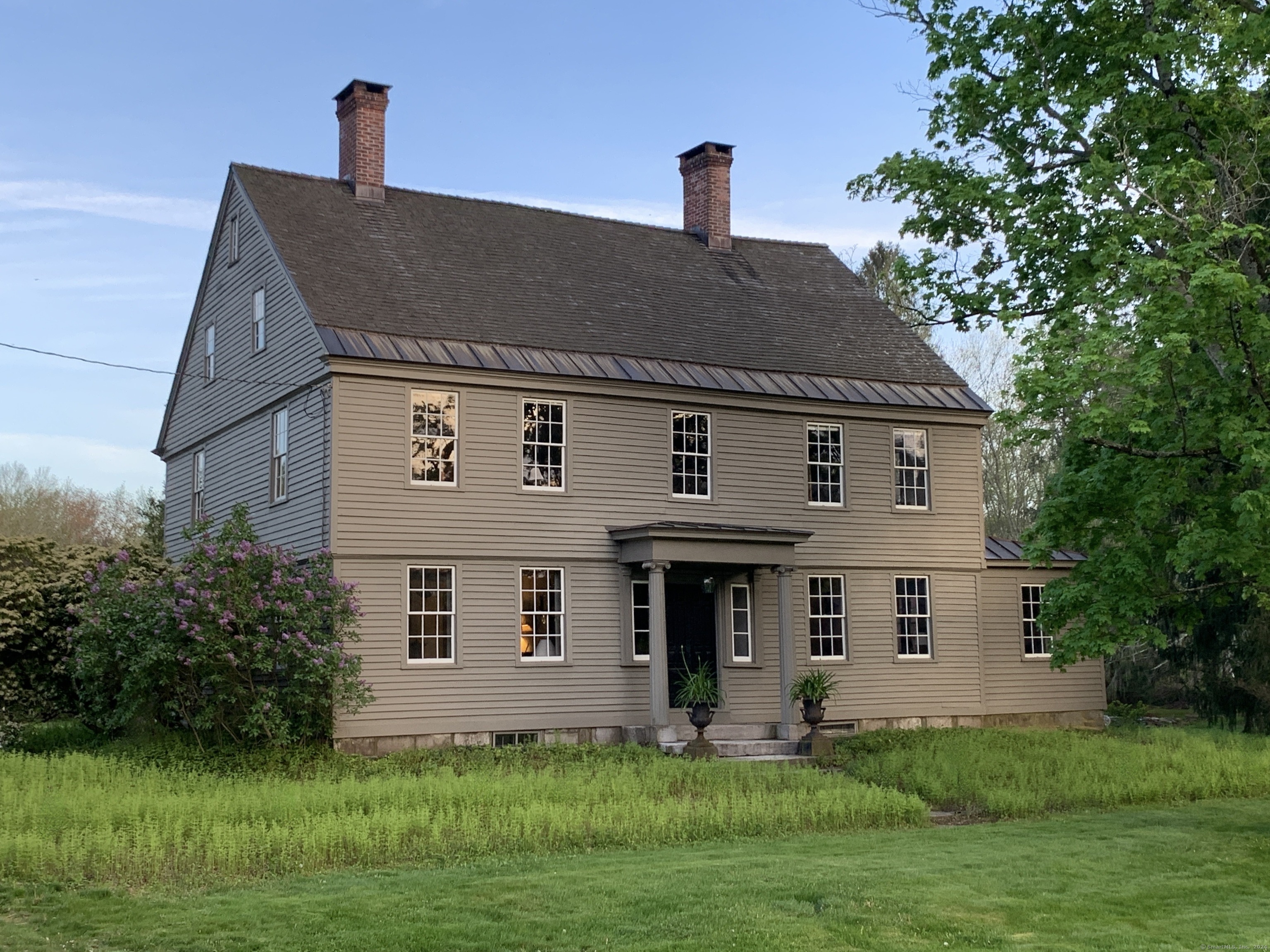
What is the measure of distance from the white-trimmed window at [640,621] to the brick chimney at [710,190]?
897 centimetres

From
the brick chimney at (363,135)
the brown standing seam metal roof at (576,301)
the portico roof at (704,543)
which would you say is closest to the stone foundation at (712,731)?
the portico roof at (704,543)

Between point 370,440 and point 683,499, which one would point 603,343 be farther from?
point 370,440

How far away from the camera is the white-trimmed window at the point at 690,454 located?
22688 mm

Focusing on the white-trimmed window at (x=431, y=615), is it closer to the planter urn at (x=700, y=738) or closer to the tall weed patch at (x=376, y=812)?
the tall weed patch at (x=376, y=812)

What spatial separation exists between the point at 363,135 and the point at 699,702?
11.9 meters

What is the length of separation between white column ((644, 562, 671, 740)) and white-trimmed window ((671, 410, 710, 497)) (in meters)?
2.07

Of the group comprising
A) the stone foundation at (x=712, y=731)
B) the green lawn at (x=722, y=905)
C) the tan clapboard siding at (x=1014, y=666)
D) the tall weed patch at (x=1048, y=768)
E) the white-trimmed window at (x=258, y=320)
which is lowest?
the green lawn at (x=722, y=905)

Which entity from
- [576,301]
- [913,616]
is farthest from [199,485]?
[913,616]

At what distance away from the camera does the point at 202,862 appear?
11.6 m

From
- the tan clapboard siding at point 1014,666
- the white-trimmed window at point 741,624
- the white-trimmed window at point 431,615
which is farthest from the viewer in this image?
the tan clapboard siding at point 1014,666

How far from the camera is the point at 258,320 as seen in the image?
23.0 m

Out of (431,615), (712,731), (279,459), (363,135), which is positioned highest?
(363,135)

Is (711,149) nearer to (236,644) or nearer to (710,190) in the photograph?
(710,190)

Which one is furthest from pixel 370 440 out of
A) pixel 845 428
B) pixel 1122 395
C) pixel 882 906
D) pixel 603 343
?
pixel 882 906
